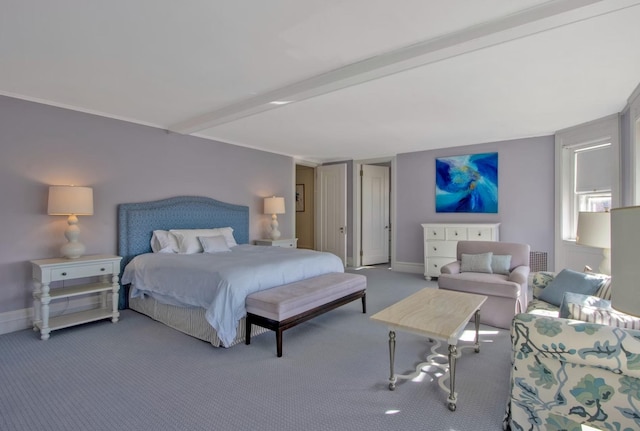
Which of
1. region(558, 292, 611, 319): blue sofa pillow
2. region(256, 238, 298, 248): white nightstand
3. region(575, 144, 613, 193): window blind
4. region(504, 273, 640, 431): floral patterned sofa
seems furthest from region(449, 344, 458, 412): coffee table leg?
region(256, 238, 298, 248): white nightstand

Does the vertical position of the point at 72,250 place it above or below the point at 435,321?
above

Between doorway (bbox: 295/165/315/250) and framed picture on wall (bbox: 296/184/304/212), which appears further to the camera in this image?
framed picture on wall (bbox: 296/184/304/212)

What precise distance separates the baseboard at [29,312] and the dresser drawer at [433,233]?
487cm

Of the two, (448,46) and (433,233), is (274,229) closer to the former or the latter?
(433,233)

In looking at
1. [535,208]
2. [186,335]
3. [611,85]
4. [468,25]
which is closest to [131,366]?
[186,335]

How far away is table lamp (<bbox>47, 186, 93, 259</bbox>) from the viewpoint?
11.1 feet

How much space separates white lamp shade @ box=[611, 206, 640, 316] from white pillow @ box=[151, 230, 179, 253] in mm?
4335

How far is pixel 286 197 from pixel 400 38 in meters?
4.59

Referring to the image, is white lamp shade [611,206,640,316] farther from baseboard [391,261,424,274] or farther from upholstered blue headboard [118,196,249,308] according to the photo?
baseboard [391,261,424,274]

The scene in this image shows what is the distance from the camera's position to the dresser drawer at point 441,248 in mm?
5578

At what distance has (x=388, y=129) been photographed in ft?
15.6

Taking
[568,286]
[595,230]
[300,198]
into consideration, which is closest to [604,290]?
[568,286]

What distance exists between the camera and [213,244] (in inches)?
174

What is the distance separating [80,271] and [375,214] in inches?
216
